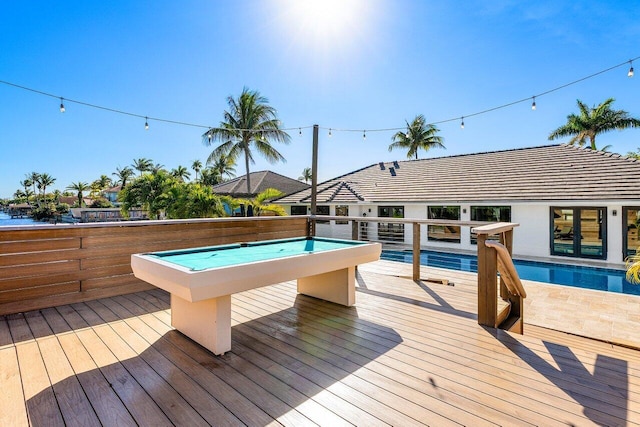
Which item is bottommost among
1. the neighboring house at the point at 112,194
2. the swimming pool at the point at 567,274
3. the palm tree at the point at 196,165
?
the swimming pool at the point at 567,274

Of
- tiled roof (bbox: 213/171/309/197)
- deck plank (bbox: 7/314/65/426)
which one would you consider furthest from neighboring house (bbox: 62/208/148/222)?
deck plank (bbox: 7/314/65/426)

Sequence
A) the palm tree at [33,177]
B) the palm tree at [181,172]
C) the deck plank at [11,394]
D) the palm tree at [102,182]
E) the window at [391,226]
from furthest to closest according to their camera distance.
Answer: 1. the palm tree at [102,182]
2. the palm tree at [33,177]
3. the palm tree at [181,172]
4. the window at [391,226]
5. the deck plank at [11,394]

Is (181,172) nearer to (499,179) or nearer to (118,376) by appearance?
(499,179)

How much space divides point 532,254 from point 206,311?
39.6 ft

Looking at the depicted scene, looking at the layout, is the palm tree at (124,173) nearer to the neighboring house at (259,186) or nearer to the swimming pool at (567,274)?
the neighboring house at (259,186)

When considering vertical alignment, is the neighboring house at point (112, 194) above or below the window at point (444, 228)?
above

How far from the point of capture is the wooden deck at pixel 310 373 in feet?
5.61

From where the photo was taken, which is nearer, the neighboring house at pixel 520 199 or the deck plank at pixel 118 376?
the deck plank at pixel 118 376

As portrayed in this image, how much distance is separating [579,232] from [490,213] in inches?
110

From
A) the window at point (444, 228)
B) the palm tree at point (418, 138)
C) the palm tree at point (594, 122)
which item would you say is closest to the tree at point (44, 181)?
the palm tree at point (418, 138)

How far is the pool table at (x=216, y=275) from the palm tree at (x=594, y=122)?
25.1 meters

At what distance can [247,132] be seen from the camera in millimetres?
17969

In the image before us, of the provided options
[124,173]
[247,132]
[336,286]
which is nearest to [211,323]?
[336,286]

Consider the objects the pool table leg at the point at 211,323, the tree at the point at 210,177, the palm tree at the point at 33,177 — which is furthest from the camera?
the palm tree at the point at 33,177
